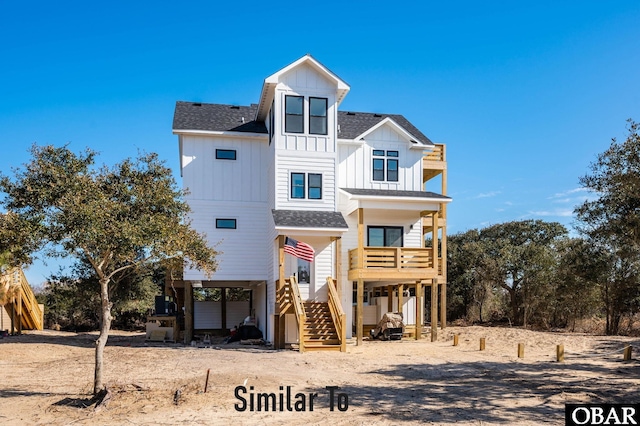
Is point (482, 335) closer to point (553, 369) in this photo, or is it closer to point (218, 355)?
point (553, 369)

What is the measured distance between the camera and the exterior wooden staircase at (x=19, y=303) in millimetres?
27094

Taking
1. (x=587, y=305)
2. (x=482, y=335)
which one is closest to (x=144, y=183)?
(x=482, y=335)

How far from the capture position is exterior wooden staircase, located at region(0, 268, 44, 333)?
1067 inches

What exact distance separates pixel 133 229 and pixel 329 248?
1361cm

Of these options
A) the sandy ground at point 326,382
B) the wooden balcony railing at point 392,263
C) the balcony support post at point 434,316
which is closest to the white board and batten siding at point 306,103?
the wooden balcony railing at point 392,263

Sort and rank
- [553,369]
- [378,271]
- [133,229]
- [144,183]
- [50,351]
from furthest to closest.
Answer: [378,271], [50,351], [553,369], [144,183], [133,229]

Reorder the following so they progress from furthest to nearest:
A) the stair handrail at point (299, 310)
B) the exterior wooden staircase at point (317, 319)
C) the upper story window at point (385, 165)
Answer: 1. the upper story window at point (385, 165)
2. the exterior wooden staircase at point (317, 319)
3. the stair handrail at point (299, 310)

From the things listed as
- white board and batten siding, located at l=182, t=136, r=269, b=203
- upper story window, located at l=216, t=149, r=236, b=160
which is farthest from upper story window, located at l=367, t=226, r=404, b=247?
upper story window, located at l=216, t=149, r=236, b=160

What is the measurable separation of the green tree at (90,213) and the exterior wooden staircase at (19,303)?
1538 centimetres

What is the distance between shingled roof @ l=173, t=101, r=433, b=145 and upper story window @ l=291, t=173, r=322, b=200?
129 inches

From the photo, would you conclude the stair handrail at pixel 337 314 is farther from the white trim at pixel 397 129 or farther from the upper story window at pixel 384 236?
the white trim at pixel 397 129

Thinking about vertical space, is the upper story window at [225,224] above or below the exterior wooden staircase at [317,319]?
above

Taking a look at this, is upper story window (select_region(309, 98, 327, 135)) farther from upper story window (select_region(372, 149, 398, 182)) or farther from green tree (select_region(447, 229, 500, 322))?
green tree (select_region(447, 229, 500, 322))

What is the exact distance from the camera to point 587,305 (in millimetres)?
31438
